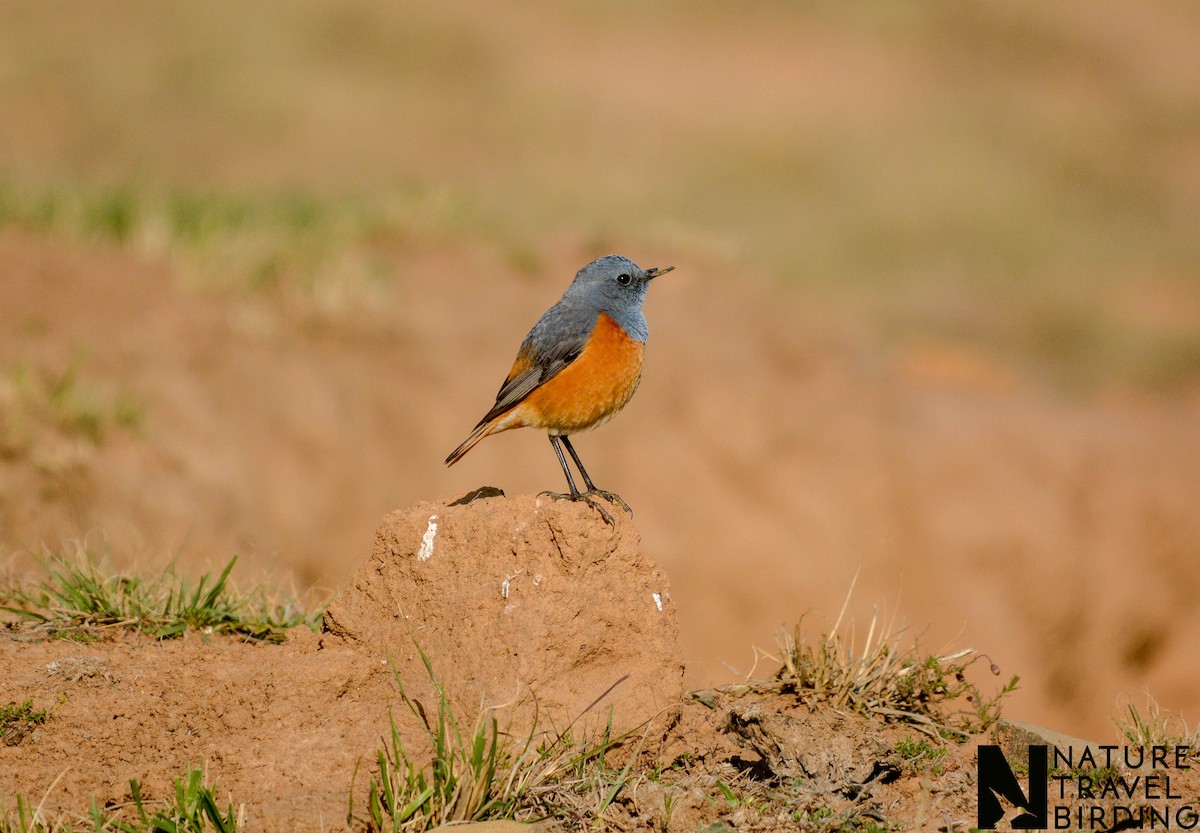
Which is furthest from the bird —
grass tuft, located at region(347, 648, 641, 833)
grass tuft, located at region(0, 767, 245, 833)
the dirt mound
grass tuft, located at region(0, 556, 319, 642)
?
grass tuft, located at region(0, 767, 245, 833)

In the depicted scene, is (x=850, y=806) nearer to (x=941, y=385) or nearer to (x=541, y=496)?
(x=541, y=496)

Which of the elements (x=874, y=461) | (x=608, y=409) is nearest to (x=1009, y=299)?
(x=874, y=461)

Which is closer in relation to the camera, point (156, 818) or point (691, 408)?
point (156, 818)

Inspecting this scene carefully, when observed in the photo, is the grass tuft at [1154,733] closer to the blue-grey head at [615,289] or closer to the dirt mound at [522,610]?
the dirt mound at [522,610]

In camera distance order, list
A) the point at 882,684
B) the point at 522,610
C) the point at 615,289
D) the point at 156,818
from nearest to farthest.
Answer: the point at 156,818, the point at 522,610, the point at 882,684, the point at 615,289

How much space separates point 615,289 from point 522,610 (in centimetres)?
174

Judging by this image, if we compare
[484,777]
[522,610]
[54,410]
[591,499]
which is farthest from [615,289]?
[54,410]

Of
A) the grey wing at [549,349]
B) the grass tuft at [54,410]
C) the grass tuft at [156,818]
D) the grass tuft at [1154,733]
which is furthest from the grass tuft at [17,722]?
the grass tuft at [1154,733]

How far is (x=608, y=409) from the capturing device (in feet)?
16.4

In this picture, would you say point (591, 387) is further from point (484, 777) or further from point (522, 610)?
point (484, 777)

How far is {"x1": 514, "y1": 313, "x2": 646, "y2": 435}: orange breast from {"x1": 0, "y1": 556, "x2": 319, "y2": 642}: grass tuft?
138 centimetres

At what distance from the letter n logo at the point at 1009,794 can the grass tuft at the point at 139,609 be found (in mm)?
2817

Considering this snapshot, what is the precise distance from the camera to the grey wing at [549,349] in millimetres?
5020

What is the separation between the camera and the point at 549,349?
16.5 feet
